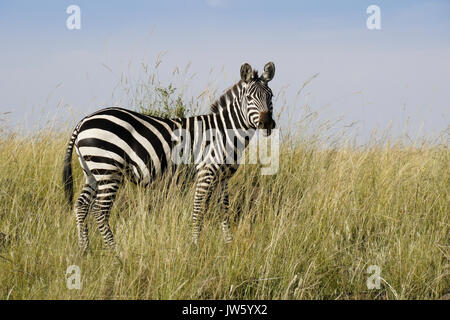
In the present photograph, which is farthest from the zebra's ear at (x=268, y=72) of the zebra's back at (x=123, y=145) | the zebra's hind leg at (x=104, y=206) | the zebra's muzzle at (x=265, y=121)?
the zebra's hind leg at (x=104, y=206)

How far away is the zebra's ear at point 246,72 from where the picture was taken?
207 inches

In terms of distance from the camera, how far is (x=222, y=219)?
5.22 meters

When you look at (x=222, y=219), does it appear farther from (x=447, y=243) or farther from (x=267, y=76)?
(x=447, y=243)

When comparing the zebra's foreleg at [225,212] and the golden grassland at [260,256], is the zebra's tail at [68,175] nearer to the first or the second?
the golden grassland at [260,256]

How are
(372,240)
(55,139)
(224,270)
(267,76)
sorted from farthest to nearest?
1. (55,139)
2. (267,76)
3. (372,240)
4. (224,270)

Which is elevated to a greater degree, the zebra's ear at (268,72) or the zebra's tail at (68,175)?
the zebra's ear at (268,72)

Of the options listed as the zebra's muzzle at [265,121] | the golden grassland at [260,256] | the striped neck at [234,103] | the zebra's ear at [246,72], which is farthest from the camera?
the striped neck at [234,103]

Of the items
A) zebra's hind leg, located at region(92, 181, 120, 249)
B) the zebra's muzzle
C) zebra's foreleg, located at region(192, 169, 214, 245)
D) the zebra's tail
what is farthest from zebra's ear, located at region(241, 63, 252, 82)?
the zebra's tail

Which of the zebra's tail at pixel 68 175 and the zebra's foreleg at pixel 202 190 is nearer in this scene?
the zebra's foreleg at pixel 202 190

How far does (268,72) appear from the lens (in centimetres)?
540

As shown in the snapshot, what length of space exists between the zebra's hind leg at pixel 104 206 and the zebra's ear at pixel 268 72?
2.23m

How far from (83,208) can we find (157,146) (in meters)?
1.16
